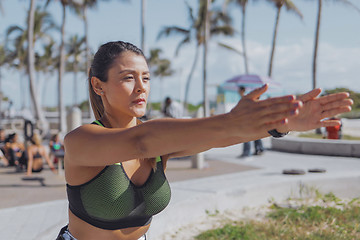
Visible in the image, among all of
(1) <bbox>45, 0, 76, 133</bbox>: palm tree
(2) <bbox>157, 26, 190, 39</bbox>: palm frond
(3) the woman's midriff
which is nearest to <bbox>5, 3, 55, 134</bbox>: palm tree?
(1) <bbox>45, 0, 76, 133</bbox>: palm tree

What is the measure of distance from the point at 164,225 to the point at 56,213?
1.42m

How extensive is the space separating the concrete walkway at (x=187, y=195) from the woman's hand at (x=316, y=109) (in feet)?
10.8

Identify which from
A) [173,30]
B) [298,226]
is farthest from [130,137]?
[173,30]

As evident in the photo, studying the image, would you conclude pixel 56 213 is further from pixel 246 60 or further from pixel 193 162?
pixel 246 60

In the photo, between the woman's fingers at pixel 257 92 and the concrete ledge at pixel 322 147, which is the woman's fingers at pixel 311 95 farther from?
the concrete ledge at pixel 322 147

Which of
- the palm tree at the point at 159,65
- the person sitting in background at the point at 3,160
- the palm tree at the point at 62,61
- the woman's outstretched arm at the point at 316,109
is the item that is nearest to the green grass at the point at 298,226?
the woman's outstretched arm at the point at 316,109

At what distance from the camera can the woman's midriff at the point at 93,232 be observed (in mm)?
1709

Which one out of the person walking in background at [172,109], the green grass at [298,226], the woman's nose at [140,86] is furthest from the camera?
the person walking in background at [172,109]

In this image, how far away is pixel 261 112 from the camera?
1.11 m

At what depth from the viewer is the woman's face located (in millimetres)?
1610

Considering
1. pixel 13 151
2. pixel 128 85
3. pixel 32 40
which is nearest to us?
pixel 128 85

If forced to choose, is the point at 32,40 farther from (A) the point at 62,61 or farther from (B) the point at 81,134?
(B) the point at 81,134

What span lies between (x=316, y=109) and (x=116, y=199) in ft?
2.89

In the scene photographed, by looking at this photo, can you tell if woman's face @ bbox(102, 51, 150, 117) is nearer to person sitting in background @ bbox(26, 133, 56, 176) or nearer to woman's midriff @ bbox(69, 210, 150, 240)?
woman's midriff @ bbox(69, 210, 150, 240)
